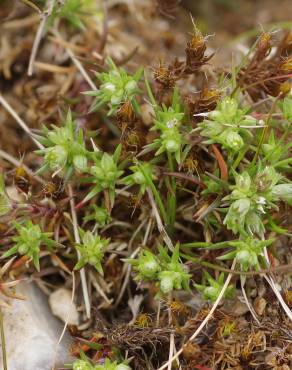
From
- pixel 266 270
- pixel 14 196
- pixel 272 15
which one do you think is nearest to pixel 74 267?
pixel 14 196

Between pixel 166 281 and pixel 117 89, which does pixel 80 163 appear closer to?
pixel 117 89

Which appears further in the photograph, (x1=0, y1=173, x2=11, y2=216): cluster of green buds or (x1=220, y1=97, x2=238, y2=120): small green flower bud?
(x1=0, y1=173, x2=11, y2=216): cluster of green buds

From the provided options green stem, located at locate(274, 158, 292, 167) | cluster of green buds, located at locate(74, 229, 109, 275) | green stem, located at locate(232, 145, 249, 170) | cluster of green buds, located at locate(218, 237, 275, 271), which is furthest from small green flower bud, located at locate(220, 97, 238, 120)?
cluster of green buds, located at locate(74, 229, 109, 275)

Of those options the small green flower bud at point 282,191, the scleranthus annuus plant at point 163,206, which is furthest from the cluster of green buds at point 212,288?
the small green flower bud at point 282,191

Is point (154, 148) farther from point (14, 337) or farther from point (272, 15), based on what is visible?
point (272, 15)

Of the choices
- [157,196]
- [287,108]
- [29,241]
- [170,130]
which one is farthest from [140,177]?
[287,108]

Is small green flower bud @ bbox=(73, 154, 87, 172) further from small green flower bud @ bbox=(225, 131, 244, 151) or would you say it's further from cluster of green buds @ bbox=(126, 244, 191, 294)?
small green flower bud @ bbox=(225, 131, 244, 151)

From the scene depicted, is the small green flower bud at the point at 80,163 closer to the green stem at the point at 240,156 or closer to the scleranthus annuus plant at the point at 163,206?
the scleranthus annuus plant at the point at 163,206
